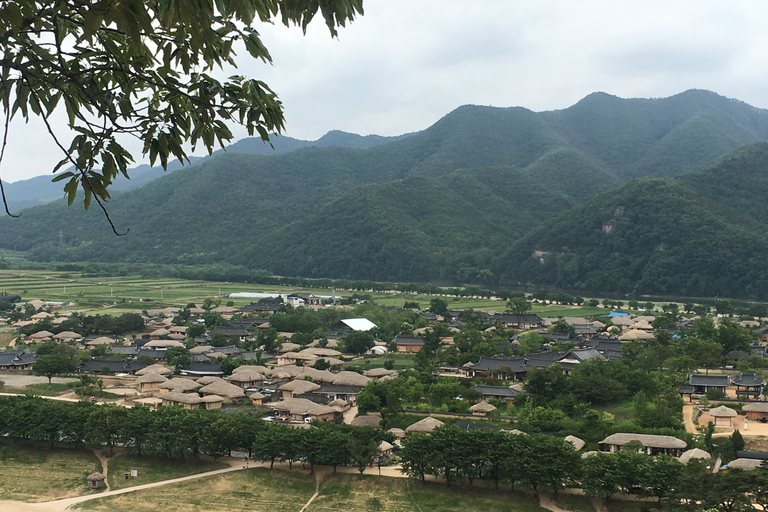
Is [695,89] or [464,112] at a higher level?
[695,89]

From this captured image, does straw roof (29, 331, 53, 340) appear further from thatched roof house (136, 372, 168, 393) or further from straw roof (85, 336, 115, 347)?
thatched roof house (136, 372, 168, 393)

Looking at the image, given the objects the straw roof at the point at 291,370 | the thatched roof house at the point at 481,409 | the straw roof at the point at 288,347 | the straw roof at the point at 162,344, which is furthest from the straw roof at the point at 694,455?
the straw roof at the point at 162,344

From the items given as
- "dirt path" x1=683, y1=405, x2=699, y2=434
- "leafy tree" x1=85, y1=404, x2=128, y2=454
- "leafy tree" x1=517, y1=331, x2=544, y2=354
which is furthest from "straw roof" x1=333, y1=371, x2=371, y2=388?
"dirt path" x1=683, y1=405, x2=699, y2=434

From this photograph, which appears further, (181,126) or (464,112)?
(464,112)

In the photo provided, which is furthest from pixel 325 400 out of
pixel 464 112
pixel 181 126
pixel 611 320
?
pixel 464 112

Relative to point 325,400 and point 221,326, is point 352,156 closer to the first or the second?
point 221,326

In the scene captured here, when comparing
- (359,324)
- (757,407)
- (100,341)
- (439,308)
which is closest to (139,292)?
(100,341)
